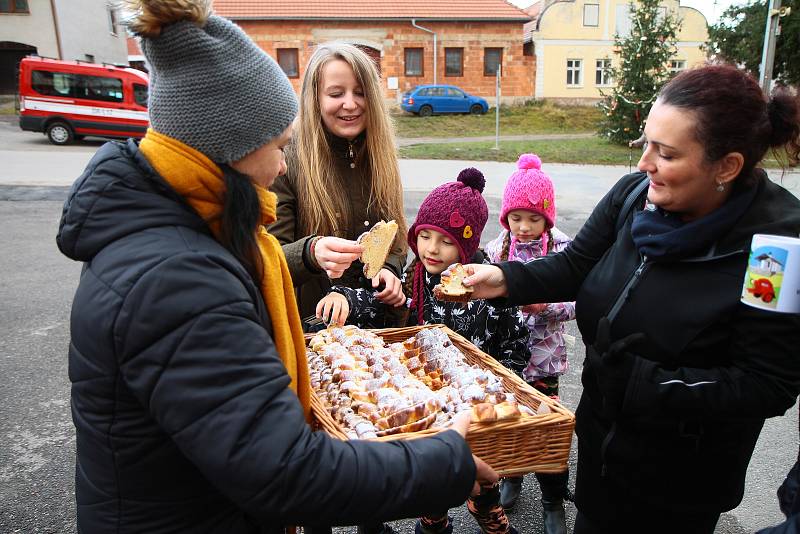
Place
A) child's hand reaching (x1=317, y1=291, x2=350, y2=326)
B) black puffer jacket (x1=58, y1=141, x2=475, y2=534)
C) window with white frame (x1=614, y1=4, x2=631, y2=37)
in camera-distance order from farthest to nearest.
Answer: window with white frame (x1=614, y1=4, x2=631, y2=37) → child's hand reaching (x1=317, y1=291, x2=350, y2=326) → black puffer jacket (x1=58, y1=141, x2=475, y2=534)

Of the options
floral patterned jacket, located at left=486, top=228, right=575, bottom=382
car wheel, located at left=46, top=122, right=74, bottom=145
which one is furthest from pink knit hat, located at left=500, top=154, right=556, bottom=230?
car wheel, located at left=46, top=122, right=74, bottom=145

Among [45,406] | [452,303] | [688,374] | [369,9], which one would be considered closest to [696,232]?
[688,374]

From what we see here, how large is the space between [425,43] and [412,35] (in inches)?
31.3

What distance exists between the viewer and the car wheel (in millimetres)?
16641

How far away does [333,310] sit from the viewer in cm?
246

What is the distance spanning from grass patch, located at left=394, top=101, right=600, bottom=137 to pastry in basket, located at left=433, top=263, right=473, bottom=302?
65.7ft

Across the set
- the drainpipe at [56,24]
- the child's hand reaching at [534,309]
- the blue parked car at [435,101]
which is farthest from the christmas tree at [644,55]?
the drainpipe at [56,24]

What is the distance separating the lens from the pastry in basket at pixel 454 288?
222cm

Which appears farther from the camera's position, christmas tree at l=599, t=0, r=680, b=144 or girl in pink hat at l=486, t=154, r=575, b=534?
christmas tree at l=599, t=0, r=680, b=144

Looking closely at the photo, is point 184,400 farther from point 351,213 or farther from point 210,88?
point 351,213

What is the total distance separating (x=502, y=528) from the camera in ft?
8.29

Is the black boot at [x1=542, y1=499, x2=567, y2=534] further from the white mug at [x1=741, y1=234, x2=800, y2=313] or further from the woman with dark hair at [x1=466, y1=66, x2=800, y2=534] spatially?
the white mug at [x1=741, y1=234, x2=800, y2=313]

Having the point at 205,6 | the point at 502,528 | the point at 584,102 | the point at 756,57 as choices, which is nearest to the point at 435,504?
the point at 205,6

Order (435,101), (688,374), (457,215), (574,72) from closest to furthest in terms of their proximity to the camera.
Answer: (688,374), (457,215), (435,101), (574,72)
